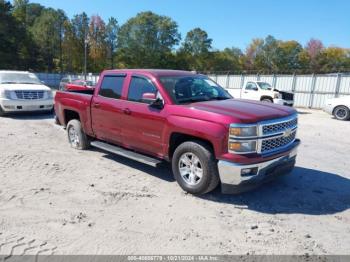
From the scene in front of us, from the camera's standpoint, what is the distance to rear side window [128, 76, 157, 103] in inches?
214

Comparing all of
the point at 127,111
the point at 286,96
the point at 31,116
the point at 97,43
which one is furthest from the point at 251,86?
the point at 97,43

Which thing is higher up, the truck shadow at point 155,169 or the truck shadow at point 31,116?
the truck shadow at point 155,169

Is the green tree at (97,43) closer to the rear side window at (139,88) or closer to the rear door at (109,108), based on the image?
the rear door at (109,108)

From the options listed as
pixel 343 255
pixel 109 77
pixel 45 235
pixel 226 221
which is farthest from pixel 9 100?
pixel 343 255

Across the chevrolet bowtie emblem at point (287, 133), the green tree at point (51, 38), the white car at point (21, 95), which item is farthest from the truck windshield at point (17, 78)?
the green tree at point (51, 38)

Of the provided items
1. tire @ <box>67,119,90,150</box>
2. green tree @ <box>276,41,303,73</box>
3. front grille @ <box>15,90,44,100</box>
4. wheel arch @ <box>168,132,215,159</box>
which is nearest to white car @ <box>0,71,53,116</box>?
front grille @ <box>15,90,44,100</box>

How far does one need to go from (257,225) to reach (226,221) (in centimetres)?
39

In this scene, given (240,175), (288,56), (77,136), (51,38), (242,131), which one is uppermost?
(51,38)

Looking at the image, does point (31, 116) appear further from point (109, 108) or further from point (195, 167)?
point (195, 167)

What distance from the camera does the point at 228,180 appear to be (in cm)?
437

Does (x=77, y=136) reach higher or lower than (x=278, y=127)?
lower

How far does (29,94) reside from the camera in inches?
466

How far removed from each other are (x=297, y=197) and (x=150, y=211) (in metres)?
2.34

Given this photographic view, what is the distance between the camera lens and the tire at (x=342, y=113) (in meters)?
15.0
